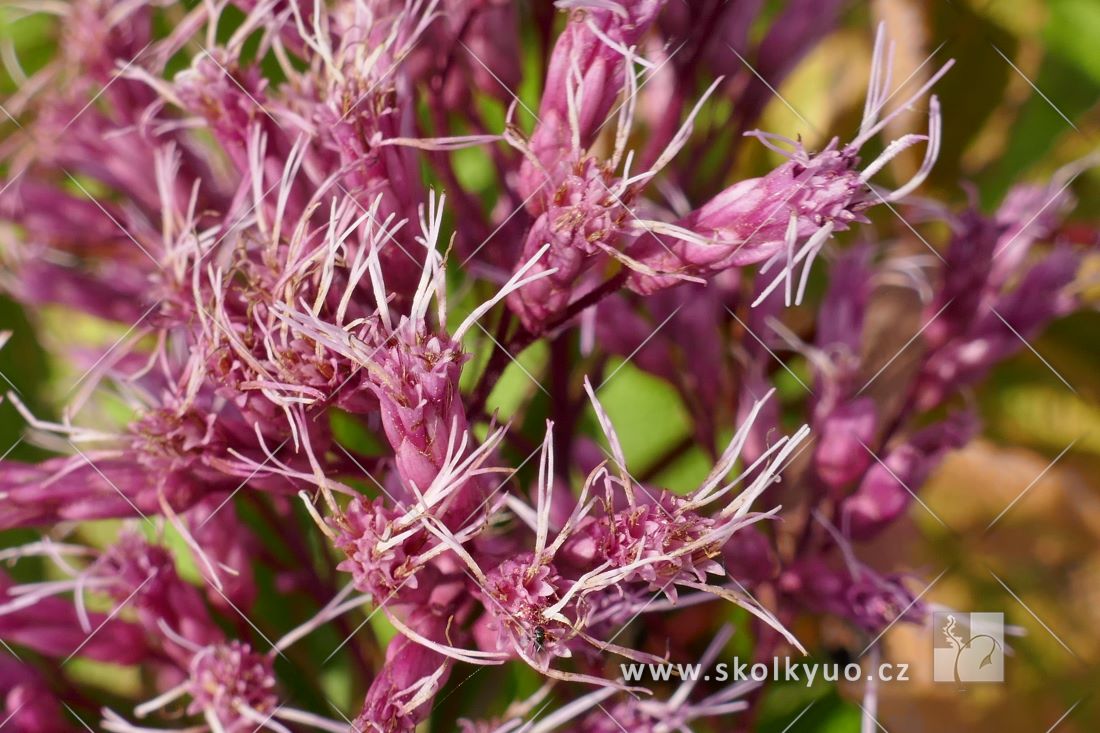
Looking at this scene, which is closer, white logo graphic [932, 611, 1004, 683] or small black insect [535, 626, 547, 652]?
small black insect [535, 626, 547, 652]

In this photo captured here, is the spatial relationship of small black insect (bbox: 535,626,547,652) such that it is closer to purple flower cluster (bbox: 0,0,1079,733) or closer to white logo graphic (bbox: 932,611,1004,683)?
purple flower cluster (bbox: 0,0,1079,733)

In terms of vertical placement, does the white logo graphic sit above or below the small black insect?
below

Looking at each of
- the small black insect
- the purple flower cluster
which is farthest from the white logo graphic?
the small black insect

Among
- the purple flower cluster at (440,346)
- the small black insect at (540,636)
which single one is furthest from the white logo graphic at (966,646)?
the small black insect at (540,636)

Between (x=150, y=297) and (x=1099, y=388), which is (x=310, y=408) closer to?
(x=150, y=297)

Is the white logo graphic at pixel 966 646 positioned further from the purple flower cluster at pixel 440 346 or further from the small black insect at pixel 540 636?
the small black insect at pixel 540 636

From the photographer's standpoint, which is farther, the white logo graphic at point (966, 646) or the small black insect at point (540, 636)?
the white logo graphic at point (966, 646)

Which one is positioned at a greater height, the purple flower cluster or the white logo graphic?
the purple flower cluster
